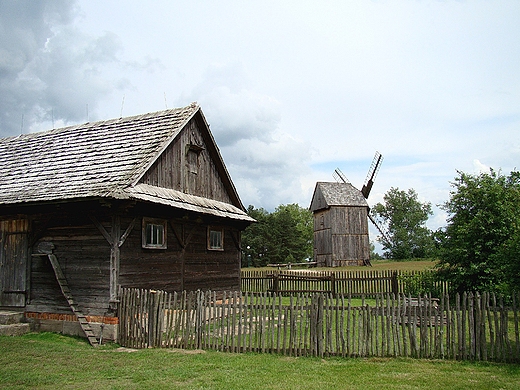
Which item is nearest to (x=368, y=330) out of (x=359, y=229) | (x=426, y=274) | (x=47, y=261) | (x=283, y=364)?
(x=283, y=364)

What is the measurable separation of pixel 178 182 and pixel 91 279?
15.1 ft

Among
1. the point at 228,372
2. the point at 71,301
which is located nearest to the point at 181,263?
the point at 71,301

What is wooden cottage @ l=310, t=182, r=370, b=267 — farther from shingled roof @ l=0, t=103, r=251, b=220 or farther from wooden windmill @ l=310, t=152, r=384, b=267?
shingled roof @ l=0, t=103, r=251, b=220

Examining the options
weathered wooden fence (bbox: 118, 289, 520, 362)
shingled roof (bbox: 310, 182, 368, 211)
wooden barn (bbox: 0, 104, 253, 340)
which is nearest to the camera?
weathered wooden fence (bbox: 118, 289, 520, 362)

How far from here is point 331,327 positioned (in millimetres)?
10312

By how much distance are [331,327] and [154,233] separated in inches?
258

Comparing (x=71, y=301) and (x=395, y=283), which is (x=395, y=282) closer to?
(x=395, y=283)

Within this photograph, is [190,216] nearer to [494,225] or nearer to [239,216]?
[239,216]

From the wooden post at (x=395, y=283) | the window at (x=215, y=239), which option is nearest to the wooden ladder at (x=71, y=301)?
the window at (x=215, y=239)

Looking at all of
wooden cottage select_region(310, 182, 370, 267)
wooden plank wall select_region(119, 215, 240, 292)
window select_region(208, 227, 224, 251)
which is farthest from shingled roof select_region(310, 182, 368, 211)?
window select_region(208, 227, 224, 251)

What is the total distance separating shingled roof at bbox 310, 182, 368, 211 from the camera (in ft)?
152

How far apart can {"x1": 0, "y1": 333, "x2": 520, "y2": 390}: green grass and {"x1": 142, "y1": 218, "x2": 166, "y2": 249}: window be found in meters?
3.94

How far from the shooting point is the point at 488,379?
27.0 ft

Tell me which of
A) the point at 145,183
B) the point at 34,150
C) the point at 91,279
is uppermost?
the point at 34,150
